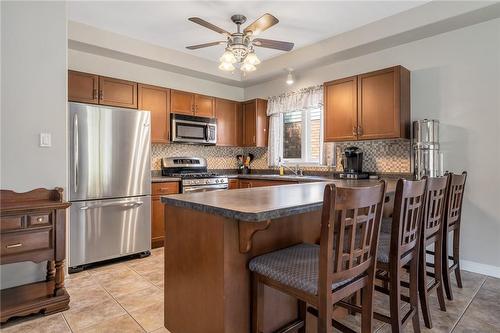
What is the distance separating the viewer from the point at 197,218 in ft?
5.09

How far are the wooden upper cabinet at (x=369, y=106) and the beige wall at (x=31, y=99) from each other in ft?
10.1

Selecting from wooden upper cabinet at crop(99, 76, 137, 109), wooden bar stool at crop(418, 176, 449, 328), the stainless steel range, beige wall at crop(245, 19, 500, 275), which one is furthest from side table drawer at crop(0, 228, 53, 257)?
beige wall at crop(245, 19, 500, 275)

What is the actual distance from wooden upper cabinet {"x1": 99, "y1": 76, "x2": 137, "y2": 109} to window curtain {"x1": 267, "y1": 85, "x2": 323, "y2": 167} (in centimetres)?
225

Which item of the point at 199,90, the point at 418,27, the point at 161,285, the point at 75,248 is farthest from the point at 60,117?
the point at 418,27

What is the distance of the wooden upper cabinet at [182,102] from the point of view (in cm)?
432

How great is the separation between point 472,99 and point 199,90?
375cm

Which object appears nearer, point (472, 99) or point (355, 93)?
point (472, 99)

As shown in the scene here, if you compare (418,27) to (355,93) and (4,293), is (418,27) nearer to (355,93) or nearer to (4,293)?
(355,93)

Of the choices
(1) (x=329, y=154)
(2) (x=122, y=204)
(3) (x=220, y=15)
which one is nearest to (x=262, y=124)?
(1) (x=329, y=154)

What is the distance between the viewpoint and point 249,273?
152cm

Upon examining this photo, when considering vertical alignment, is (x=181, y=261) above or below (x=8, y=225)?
below

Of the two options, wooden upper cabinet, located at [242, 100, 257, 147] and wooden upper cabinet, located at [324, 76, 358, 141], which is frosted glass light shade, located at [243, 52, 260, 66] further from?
wooden upper cabinet, located at [242, 100, 257, 147]

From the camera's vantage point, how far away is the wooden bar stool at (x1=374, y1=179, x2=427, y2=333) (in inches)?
59.3

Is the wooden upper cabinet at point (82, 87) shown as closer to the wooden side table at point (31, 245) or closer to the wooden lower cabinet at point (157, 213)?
the wooden lower cabinet at point (157, 213)
